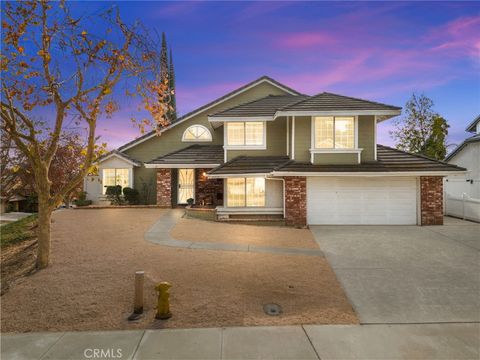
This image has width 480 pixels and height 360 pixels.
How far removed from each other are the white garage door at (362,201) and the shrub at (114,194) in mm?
13128

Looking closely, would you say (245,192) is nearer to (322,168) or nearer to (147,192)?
(322,168)

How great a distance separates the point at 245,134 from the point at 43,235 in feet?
38.6

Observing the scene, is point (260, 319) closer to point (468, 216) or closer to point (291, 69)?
point (468, 216)

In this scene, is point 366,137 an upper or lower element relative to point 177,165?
upper

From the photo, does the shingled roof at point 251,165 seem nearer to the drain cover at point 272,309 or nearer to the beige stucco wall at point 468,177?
the drain cover at point 272,309

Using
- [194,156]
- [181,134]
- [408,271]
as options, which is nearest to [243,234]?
[408,271]

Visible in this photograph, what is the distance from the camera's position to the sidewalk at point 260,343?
483cm

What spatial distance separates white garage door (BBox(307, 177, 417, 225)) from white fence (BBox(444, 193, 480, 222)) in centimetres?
399

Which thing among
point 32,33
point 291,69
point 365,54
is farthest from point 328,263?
point 291,69

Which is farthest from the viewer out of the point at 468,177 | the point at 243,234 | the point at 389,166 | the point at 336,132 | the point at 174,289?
the point at 468,177

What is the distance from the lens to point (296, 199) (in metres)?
15.3

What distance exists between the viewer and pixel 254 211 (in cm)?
1597

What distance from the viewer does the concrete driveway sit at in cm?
644

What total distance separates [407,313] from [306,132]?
1146 centimetres
